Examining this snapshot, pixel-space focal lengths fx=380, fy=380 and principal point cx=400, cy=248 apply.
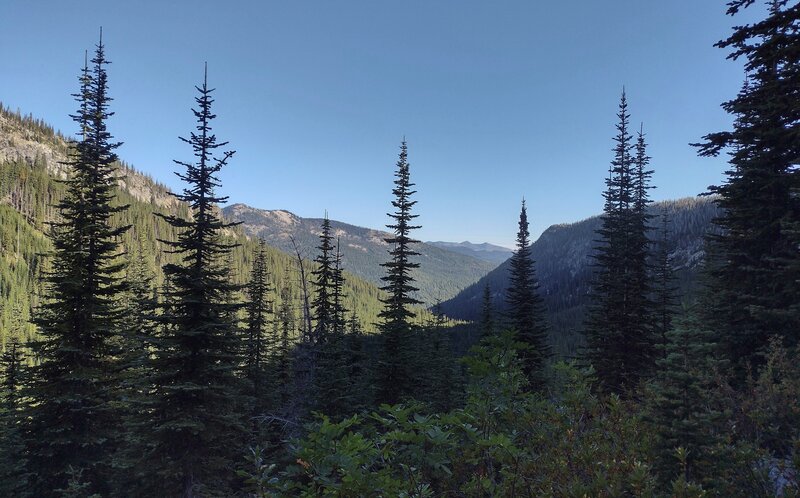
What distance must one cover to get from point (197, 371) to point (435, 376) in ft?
71.2

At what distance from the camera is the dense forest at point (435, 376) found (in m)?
4.95

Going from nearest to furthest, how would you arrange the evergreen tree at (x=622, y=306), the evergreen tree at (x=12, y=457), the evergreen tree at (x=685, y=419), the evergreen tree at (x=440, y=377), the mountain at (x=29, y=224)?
1. the evergreen tree at (x=685, y=419)
2. the evergreen tree at (x=12, y=457)
3. the evergreen tree at (x=622, y=306)
4. the evergreen tree at (x=440, y=377)
5. the mountain at (x=29, y=224)

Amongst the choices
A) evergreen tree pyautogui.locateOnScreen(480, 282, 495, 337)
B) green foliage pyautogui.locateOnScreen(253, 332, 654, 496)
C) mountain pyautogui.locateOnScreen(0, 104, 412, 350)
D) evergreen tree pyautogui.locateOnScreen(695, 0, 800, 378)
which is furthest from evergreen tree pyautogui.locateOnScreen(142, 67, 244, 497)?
mountain pyautogui.locateOnScreen(0, 104, 412, 350)

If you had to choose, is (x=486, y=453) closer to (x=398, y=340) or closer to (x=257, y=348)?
(x=398, y=340)

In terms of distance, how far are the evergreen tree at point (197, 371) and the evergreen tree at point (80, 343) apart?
161 inches

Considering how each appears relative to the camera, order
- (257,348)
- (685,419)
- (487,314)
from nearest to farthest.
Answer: (685,419), (257,348), (487,314)

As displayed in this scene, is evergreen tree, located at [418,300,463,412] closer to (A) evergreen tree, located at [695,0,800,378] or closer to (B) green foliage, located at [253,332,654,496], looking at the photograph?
(A) evergreen tree, located at [695,0,800,378]

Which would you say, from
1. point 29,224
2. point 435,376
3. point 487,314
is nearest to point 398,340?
point 435,376

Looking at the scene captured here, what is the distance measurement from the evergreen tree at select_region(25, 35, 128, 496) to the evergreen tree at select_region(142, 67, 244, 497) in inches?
161

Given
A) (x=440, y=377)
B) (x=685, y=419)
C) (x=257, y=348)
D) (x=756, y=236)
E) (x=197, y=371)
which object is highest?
(x=756, y=236)

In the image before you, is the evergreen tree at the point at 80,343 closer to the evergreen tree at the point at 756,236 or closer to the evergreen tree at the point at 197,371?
the evergreen tree at the point at 197,371

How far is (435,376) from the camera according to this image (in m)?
32.9

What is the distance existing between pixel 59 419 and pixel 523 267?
30563 mm

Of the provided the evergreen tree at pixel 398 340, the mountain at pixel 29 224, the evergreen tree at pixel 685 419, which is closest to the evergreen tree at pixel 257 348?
the evergreen tree at pixel 398 340
